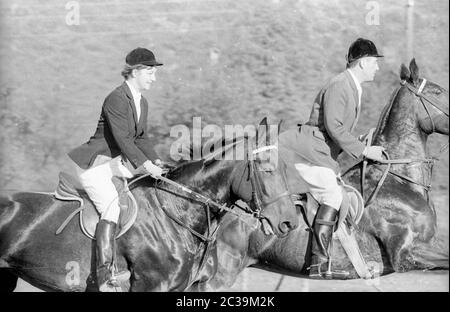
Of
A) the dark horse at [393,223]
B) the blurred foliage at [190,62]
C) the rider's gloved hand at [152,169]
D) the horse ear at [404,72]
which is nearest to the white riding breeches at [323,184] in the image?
the dark horse at [393,223]

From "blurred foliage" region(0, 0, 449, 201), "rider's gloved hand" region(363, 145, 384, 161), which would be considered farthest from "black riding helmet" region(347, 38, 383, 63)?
"blurred foliage" region(0, 0, 449, 201)

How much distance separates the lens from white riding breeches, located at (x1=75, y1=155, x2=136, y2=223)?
246 inches

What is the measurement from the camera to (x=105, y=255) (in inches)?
244

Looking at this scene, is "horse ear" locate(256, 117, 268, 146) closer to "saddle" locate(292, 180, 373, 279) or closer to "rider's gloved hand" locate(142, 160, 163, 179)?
"rider's gloved hand" locate(142, 160, 163, 179)

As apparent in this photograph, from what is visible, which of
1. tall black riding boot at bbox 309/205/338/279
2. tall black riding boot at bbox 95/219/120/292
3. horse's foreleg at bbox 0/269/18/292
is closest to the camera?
tall black riding boot at bbox 95/219/120/292

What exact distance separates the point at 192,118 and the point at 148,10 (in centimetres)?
184

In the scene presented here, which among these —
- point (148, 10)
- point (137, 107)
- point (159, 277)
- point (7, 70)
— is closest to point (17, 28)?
point (7, 70)

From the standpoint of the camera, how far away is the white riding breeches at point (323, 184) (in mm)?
7035

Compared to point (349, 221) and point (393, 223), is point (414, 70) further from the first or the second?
point (349, 221)

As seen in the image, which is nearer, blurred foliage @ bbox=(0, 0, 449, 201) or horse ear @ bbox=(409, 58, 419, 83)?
horse ear @ bbox=(409, 58, 419, 83)

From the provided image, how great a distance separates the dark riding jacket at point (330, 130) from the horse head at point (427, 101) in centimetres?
63

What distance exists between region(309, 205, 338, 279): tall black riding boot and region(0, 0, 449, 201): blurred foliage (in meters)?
4.49

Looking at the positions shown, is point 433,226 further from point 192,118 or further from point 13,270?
point 192,118

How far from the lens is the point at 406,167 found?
7383 millimetres
